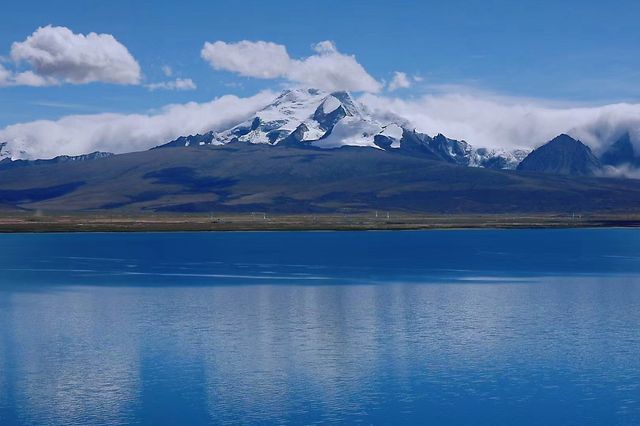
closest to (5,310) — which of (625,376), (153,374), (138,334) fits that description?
(138,334)

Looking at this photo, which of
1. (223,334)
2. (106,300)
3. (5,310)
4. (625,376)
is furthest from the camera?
(106,300)

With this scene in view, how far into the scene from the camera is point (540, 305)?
74.8 metres

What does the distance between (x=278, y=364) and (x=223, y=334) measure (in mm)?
10505

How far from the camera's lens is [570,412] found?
4172 centimetres

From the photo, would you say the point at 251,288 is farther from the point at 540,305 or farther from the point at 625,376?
the point at 625,376

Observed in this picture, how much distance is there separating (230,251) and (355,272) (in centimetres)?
5321

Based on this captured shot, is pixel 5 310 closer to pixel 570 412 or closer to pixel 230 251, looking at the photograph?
pixel 570 412

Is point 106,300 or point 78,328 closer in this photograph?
point 78,328

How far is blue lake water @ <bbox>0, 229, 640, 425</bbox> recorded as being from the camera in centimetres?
4200

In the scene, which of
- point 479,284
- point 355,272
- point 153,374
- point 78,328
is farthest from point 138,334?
point 355,272

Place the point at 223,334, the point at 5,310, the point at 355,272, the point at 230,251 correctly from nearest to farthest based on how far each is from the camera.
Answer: the point at 223,334, the point at 5,310, the point at 355,272, the point at 230,251

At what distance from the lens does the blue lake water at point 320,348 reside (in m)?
42.0

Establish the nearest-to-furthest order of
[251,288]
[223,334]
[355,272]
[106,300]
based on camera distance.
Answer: [223,334] < [106,300] < [251,288] < [355,272]

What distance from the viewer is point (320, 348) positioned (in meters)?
54.5
